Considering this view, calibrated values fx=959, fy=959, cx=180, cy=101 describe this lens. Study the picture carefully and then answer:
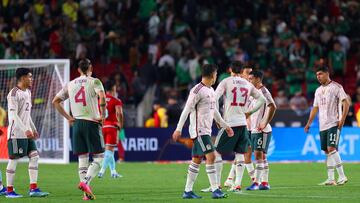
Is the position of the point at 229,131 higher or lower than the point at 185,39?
lower

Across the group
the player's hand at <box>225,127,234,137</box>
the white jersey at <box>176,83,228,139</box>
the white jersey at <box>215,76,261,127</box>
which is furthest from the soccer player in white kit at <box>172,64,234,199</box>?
the white jersey at <box>215,76,261,127</box>

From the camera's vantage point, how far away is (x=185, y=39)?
36.0 metres

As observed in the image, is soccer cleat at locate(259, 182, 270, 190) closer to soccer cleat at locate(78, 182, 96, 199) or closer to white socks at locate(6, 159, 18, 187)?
soccer cleat at locate(78, 182, 96, 199)

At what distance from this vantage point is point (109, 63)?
117ft

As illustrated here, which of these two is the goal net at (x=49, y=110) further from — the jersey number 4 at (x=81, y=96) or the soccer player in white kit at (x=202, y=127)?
the soccer player in white kit at (x=202, y=127)

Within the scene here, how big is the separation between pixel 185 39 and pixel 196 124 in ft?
64.0

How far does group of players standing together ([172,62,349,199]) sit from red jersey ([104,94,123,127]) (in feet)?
14.7

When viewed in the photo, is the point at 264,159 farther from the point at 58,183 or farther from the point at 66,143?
the point at 66,143

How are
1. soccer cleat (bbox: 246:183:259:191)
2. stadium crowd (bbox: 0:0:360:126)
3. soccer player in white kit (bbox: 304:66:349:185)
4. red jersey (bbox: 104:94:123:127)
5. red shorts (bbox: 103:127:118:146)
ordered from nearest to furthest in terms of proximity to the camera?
soccer cleat (bbox: 246:183:259:191), soccer player in white kit (bbox: 304:66:349:185), red jersey (bbox: 104:94:123:127), red shorts (bbox: 103:127:118:146), stadium crowd (bbox: 0:0:360:126)

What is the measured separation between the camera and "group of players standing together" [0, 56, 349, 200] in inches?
656

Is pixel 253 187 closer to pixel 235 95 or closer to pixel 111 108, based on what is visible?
pixel 235 95

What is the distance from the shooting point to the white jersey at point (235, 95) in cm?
1798

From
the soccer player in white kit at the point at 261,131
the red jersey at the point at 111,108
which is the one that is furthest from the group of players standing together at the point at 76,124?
the red jersey at the point at 111,108

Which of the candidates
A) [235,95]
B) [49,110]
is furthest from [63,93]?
[49,110]
